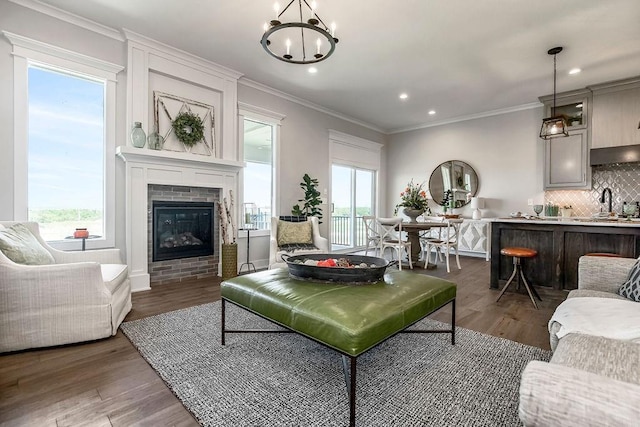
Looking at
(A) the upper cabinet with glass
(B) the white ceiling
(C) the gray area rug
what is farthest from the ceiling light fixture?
(C) the gray area rug

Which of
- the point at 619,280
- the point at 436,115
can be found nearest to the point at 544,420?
the point at 619,280

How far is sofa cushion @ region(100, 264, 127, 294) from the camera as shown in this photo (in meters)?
2.43

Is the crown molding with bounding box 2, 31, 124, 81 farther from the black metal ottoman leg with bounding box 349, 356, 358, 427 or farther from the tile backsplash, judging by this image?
the tile backsplash

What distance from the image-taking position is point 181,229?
4152 millimetres

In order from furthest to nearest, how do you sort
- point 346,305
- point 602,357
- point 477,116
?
1. point 477,116
2. point 346,305
3. point 602,357

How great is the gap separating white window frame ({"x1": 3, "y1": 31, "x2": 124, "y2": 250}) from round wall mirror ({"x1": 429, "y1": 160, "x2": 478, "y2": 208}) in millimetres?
6031

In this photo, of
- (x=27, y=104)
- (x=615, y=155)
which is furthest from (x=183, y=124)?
(x=615, y=155)

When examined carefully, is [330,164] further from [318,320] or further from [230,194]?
[318,320]

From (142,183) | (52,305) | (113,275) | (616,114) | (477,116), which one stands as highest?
(477,116)

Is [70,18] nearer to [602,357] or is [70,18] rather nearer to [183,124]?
[183,124]

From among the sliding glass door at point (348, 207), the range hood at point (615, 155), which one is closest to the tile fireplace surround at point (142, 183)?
the sliding glass door at point (348, 207)

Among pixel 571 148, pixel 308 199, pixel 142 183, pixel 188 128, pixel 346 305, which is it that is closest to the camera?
pixel 346 305

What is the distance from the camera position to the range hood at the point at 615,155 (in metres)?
4.49

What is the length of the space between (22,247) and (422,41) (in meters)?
4.37
